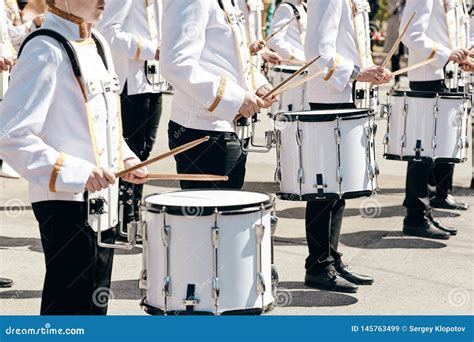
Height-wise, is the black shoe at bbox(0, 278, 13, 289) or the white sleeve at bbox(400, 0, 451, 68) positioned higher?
the white sleeve at bbox(400, 0, 451, 68)

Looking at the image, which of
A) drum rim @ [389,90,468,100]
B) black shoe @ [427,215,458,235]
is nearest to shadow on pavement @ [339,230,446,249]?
black shoe @ [427,215,458,235]

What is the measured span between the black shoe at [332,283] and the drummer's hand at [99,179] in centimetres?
238

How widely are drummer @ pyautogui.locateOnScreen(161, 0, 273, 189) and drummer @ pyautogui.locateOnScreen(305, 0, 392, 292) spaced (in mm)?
784

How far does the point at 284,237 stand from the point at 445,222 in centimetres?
122

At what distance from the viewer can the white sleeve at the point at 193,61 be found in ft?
15.5

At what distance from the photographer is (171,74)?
477 centimetres

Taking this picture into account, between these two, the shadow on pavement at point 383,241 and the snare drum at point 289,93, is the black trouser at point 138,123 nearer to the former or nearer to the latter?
the shadow on pavement at point 383,241

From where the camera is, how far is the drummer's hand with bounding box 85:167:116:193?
11.7ft

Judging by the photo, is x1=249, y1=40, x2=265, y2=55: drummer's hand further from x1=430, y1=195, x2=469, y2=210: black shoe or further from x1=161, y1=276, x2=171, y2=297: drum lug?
x1=161, y1=276, x2=171, y2=297: drum lug

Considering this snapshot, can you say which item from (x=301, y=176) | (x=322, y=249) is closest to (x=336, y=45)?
(x=301, y=176)

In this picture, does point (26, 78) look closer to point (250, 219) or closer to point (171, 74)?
point (250, 219)

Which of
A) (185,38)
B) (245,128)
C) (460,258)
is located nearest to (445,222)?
(460,258)

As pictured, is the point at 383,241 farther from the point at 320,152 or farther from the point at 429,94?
the point at 320,152

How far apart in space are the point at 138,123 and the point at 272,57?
9.46ft
